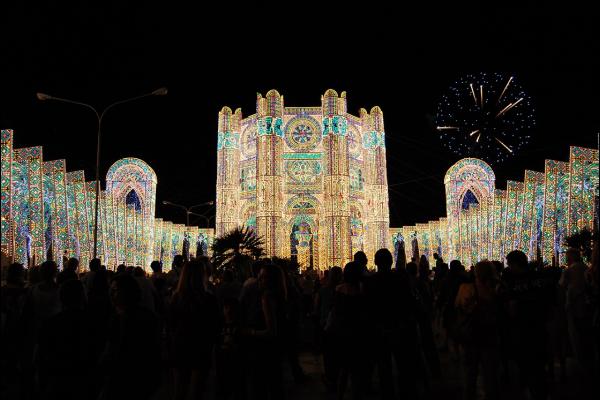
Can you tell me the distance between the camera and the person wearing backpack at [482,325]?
→ 8414 mm

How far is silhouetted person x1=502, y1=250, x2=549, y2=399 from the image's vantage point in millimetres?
8508

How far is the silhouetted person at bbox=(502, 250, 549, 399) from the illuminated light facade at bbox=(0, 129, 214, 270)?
1764 centimetres

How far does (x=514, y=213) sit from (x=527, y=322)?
3823 centimetres

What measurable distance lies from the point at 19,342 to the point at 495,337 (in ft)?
20.1

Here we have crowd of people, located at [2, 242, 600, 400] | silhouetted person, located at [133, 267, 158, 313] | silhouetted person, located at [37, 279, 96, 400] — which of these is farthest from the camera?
silhouetted person, located at [133, 267, 158, 313]

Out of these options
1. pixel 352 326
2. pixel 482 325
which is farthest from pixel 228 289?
pixel 482 325

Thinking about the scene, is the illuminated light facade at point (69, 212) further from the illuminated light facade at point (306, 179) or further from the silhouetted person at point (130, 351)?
the silhouetted person at point (130, 351)

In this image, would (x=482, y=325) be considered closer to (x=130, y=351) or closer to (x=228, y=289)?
(x=130, y=351)

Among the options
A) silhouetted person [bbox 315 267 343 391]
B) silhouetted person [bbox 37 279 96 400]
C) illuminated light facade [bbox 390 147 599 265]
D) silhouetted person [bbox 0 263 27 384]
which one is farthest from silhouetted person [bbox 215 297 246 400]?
illuminated light facade [bbox 390 147 599 265]

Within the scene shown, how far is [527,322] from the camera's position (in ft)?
28.4

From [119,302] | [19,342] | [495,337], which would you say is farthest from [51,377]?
[495,337]

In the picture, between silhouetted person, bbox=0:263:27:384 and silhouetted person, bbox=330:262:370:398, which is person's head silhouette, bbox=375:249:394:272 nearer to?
silhouetted person, bbox=330:262:370:398

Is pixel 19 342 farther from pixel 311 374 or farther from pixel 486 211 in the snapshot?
pixel 486 211

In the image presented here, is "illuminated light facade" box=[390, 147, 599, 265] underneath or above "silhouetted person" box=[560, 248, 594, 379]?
above
